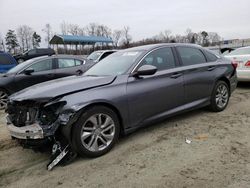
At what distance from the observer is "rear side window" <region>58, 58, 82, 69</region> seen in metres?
9.02

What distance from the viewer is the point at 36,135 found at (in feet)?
12.6

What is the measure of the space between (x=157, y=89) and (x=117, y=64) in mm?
850

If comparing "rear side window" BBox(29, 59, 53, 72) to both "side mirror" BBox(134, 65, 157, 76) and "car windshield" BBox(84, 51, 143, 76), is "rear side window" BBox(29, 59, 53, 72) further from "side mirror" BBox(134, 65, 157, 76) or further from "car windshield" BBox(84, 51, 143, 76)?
"side mirror" BBox(134, 65, 157, 76)

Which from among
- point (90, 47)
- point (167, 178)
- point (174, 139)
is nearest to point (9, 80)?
point (174, 139)

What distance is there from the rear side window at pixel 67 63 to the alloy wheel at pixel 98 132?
5.17 meters

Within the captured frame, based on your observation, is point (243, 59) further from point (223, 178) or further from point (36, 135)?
point (36, 135)

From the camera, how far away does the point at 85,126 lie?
4051 mm

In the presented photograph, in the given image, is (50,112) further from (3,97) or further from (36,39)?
(36,39)

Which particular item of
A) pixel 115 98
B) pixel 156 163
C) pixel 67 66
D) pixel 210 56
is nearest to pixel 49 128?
pixel 115 98

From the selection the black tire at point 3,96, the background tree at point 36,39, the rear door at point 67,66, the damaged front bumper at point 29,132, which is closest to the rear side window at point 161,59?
the damaged front bumper at point 29,132

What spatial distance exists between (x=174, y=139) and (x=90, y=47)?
40.7 m

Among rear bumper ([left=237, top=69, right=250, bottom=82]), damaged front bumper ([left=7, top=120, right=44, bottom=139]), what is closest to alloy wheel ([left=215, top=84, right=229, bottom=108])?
rear bumper ([left=237, top=69, right=250, bottom=82])

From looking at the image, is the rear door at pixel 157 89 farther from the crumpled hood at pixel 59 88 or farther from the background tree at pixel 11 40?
the background tree at pixel 11 40

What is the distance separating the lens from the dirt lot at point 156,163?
11.3 feet
